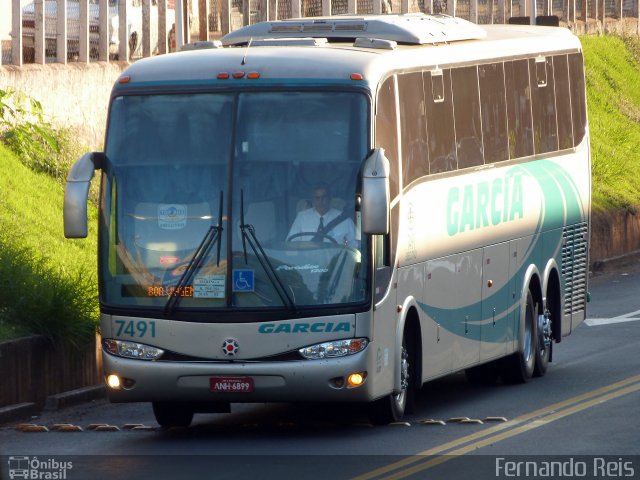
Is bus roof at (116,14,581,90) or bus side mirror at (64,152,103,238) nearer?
bus side mirror at (64,152,103,238)

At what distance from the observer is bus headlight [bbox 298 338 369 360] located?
13.1m

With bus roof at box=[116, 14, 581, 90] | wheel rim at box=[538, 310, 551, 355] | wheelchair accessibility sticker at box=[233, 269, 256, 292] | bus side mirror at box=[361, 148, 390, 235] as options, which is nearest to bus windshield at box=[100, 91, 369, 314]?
wheelchair accessibility sticker at box=[233, 269, 256, 292]

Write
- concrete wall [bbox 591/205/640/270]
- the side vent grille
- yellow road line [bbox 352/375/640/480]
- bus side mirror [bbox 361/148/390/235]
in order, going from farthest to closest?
concrete wall [bbox 591/205/640/270], the side vent grille, bus side mirror [bbox 361/148/390/235], yellow road line [bbox 352/375/640/480]

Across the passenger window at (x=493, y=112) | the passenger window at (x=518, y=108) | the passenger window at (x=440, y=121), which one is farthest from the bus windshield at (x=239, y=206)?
the passenger window at (x=518, y=108)

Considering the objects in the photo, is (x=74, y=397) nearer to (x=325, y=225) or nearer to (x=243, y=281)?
(x=243, y=281)

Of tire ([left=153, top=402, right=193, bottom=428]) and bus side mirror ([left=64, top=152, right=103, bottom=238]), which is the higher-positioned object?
bus side mirror ([left=64, top=152, right=103, bottom=238])

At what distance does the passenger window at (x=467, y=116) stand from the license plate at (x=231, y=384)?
12.3 feet

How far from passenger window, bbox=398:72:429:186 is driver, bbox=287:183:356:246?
1188mm

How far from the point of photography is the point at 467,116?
16.1m

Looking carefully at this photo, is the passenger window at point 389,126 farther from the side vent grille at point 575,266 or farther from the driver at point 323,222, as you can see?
the side vent grille at point 575,266

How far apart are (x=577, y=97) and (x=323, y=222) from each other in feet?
24.9

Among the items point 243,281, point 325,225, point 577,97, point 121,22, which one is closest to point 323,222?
point 325,225

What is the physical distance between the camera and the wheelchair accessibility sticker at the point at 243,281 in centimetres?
1310

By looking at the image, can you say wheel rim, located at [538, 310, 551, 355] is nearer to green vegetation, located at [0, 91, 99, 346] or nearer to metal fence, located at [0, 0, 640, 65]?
green vegetation, located at [0, 91, 99, 346]
